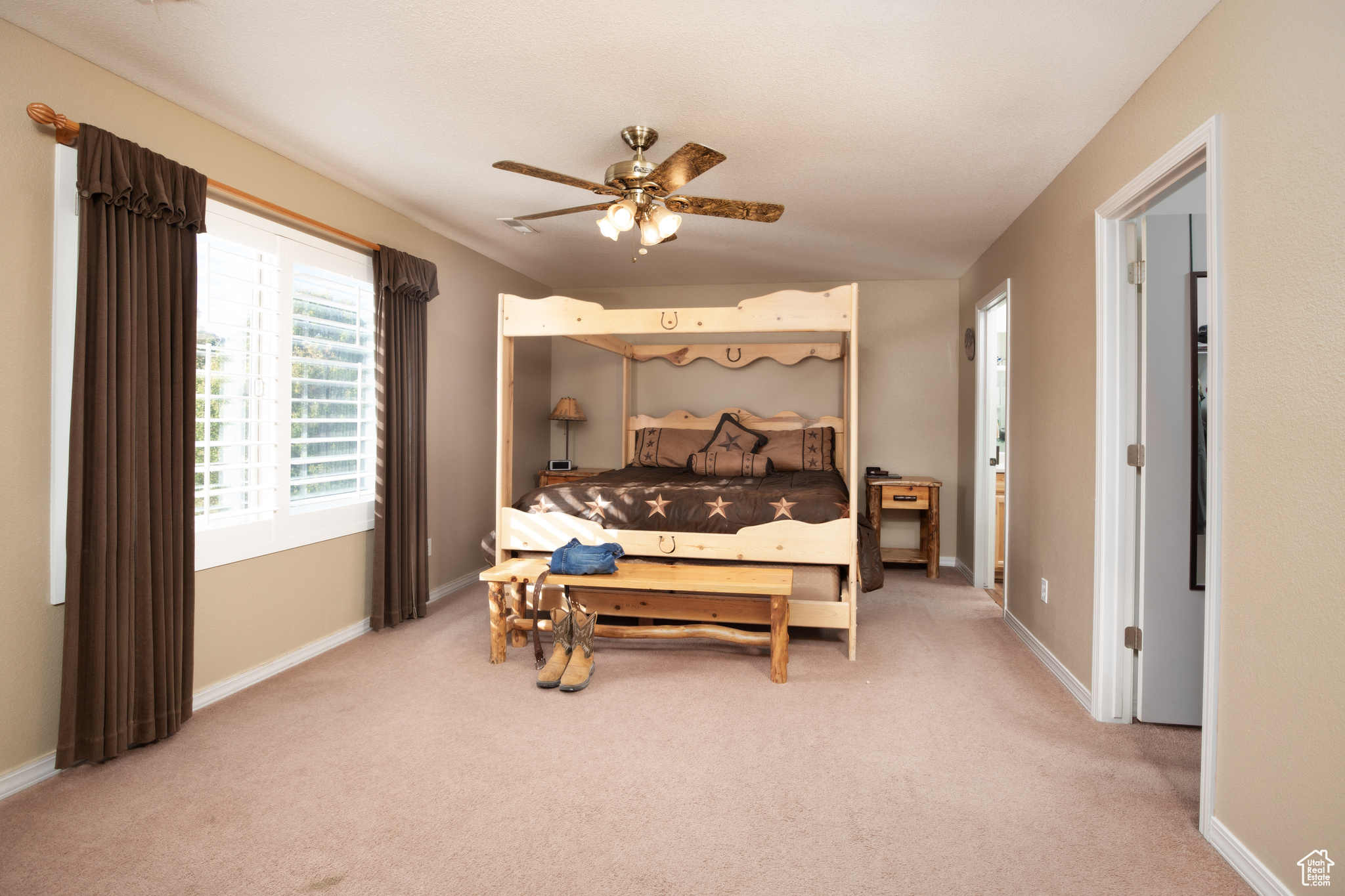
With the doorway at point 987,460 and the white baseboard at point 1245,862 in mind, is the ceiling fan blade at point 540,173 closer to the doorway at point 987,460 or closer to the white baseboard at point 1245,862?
the white baseboard at point 1245,862

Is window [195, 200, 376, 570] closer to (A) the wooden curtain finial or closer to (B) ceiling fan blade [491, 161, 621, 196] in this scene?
(A) the wooden curtain finial

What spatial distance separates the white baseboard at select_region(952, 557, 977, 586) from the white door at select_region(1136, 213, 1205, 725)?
2.18m

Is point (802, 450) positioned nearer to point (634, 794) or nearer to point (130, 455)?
point (634, 794)

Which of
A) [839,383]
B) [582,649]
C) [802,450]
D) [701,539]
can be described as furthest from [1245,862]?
[839,383]

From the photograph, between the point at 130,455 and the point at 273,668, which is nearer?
the point at 130,455

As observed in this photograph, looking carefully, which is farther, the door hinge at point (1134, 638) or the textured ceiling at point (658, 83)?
the door hinge at point (1134, 638)

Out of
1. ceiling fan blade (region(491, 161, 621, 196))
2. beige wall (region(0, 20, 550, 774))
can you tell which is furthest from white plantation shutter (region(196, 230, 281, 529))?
ceiling fan blade (region(491, 161, 621, 196))

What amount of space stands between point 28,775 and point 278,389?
154 centimetres

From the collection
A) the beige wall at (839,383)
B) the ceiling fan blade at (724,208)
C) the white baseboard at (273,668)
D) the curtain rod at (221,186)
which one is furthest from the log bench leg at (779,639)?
the beige wall at (839,383)

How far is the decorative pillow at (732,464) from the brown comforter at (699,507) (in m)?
0.83

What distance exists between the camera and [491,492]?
15.9ft

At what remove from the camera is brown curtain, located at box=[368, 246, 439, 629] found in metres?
3.47

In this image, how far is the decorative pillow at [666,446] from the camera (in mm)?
5113

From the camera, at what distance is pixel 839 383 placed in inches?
217
